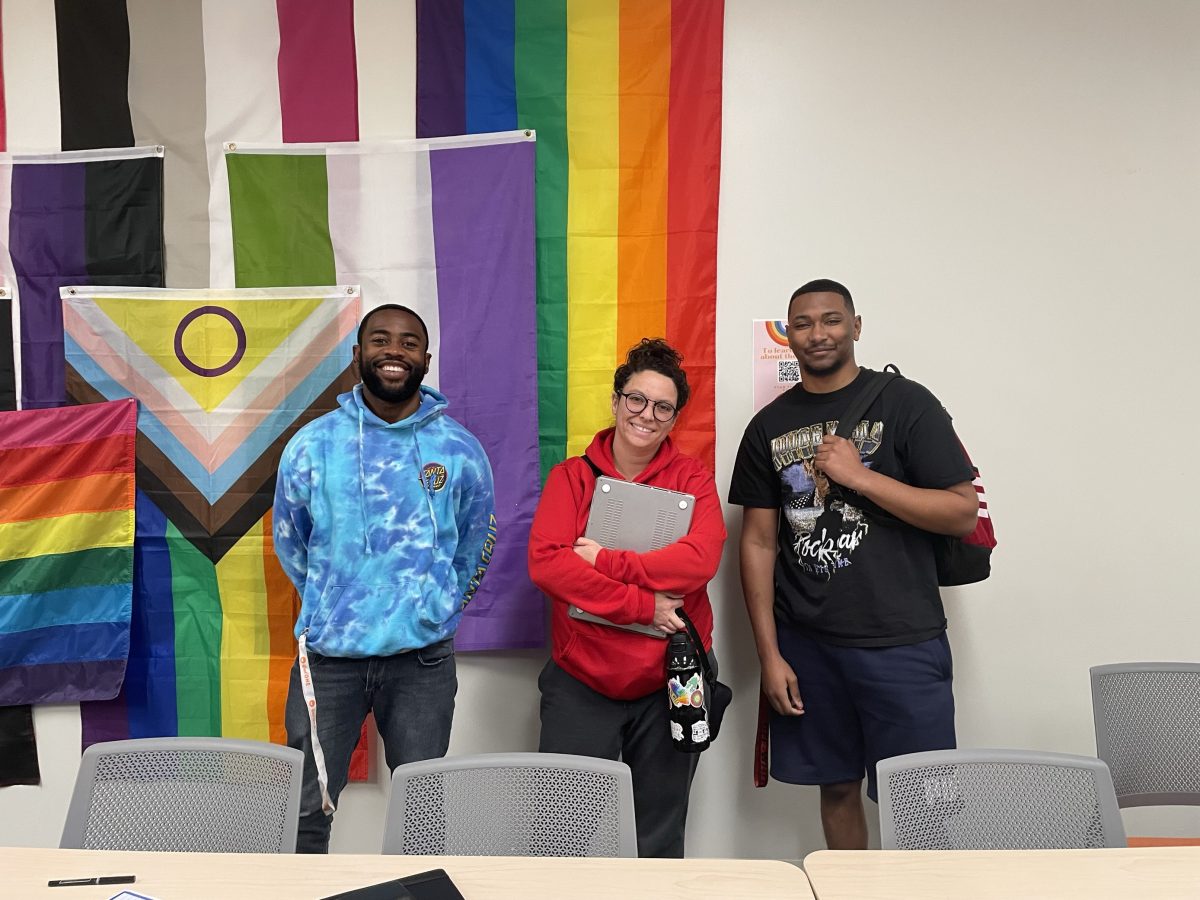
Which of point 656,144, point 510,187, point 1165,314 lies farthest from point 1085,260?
point 510,187

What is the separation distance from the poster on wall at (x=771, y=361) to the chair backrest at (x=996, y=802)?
1405 millimetres

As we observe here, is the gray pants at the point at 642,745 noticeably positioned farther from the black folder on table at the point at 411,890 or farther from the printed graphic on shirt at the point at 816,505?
the black folder on table at the point at 411,890

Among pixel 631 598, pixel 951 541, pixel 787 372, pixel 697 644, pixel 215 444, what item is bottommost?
pixel 697 644

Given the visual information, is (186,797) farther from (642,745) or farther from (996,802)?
(996,802)

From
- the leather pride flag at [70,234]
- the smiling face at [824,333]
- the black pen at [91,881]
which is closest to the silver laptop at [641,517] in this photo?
the smiling face at [824,333]

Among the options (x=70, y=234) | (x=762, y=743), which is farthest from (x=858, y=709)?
(x=70, y=234)

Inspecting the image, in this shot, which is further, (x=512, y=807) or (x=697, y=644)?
(x=697, y=644)

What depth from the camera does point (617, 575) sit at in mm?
2098

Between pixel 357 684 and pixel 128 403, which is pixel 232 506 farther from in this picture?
pixel 357 684

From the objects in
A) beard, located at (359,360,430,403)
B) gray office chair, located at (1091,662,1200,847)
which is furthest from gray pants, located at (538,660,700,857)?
gray office chair, located at (1091,662,1200,847)

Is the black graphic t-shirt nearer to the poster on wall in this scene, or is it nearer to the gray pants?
the poster on wall

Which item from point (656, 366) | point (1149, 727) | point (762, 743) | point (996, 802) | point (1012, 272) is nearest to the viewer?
point (996, 802)

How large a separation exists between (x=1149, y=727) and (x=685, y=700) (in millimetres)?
1103

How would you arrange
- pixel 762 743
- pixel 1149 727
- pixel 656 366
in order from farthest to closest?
1. pixel 762 743
2. pixel 656 366
3. pixel 1149 727
